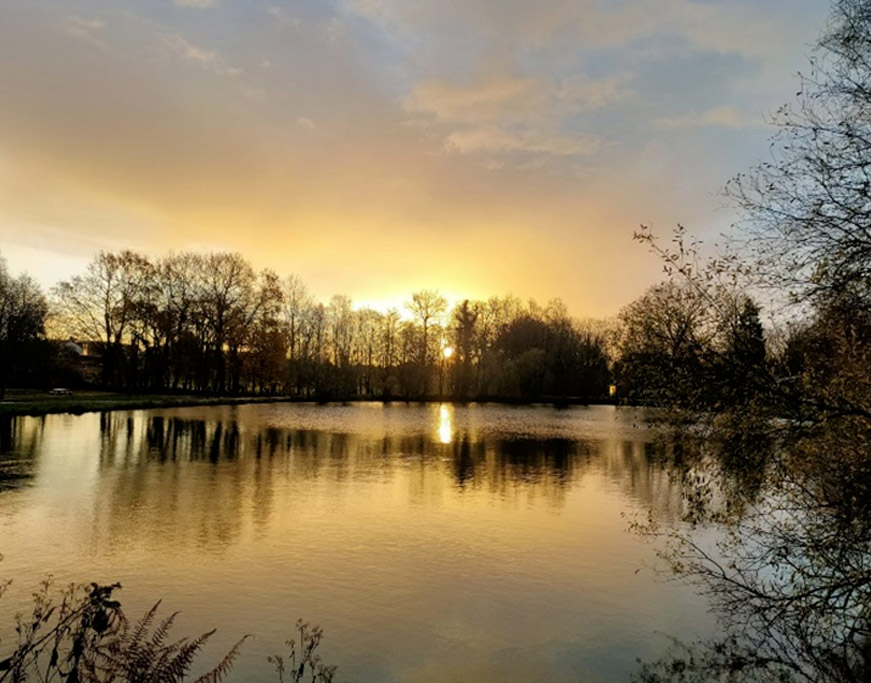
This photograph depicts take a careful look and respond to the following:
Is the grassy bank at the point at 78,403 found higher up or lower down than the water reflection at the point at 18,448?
higher up

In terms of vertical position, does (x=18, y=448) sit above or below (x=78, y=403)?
below

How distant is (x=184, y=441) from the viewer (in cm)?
2775

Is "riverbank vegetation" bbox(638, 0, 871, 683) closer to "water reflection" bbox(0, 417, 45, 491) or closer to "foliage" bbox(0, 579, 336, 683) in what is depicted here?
"foliage" bbox(0, 579, 336, 683)

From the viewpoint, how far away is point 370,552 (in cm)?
1222

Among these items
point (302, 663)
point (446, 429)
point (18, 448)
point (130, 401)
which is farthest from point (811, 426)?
point (130, 401)

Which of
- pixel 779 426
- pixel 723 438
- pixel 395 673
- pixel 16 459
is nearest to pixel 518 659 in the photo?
pixel 395 673

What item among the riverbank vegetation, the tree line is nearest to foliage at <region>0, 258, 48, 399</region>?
the tree line

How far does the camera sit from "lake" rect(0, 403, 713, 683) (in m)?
8.28

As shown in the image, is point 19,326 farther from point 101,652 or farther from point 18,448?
point 101,652

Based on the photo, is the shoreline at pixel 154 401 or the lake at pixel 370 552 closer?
the lake at pixel 370 552

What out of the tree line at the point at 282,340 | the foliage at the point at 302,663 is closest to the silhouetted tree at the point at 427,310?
the tree line at the point at 282,340

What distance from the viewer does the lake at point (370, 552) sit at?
27.2ft

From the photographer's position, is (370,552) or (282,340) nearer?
(370,552)

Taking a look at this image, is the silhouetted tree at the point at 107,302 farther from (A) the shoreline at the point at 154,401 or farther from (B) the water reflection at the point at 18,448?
(B) the water reflection at the point at 18,448
